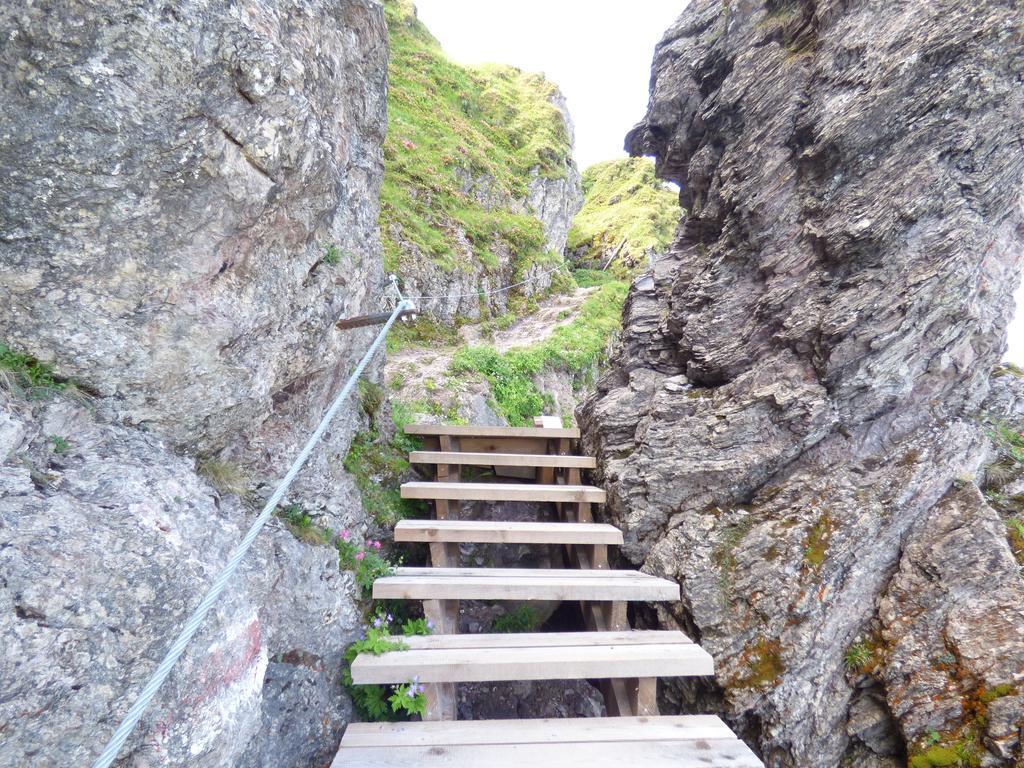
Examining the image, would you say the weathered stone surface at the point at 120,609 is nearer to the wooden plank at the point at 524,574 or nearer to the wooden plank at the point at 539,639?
the wooden plank at the point at 539,639

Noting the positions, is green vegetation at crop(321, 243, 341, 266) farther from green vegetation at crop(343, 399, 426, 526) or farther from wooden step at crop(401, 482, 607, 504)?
wooden step at crop(401, 482, 607, 504)

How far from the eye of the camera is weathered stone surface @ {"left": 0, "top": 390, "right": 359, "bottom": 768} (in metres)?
1.50

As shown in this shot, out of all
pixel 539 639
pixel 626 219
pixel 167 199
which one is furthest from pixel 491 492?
pixel 626 219

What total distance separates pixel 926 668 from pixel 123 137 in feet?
16.9

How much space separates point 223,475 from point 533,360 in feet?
30.6

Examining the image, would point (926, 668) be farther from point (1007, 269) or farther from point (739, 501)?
point (1007, 269)

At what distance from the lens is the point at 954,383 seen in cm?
356

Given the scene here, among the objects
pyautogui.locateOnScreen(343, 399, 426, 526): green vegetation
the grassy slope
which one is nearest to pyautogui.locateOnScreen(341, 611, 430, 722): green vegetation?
pyautogui.locateOnScreen(343, 399, 426, 526): green vegetation

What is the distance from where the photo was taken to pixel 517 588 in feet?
10.5

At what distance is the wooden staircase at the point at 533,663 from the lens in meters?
2.34

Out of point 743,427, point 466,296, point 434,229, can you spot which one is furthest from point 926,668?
point 434,229

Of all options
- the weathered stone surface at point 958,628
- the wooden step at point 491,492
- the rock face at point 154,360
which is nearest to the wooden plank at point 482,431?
the wooden step at point 491,492

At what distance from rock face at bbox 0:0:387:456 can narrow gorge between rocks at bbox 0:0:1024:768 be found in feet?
0.05

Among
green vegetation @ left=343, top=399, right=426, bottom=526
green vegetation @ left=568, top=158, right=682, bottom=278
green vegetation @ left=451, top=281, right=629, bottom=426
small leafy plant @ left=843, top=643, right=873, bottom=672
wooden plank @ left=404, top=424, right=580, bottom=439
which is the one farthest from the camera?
green vegetation @ left=568, top=158, right=682, bottom=278
